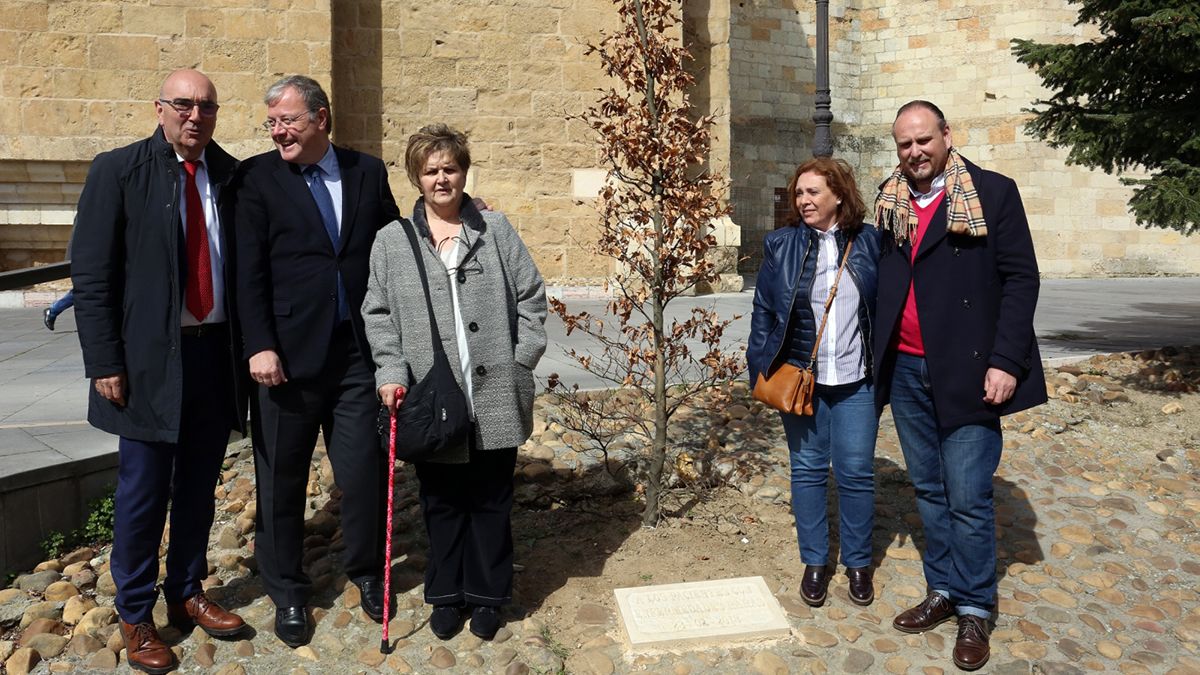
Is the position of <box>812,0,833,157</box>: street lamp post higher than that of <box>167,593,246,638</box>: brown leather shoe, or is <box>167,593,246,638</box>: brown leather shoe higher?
<box>812,0,833,157</box>: street lamp post

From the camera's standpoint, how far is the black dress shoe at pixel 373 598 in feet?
11.7

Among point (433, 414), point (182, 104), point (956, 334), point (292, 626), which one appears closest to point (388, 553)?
point (292, 626)

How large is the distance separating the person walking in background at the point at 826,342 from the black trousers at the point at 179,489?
6.54 ft

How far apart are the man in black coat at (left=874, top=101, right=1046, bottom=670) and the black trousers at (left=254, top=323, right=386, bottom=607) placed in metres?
1.91

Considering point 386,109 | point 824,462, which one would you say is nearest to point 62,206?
point 386,109

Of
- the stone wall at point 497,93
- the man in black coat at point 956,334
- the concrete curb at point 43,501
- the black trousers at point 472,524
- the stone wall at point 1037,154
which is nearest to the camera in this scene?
the man in black coat at point 956,334

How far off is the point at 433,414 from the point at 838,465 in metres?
1.56

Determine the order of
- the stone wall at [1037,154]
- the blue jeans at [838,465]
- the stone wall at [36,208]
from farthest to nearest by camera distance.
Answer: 1. the stone wall at [1037,154]
2. the stone wall at [36,208]
3. the blue jeans at [838,465]

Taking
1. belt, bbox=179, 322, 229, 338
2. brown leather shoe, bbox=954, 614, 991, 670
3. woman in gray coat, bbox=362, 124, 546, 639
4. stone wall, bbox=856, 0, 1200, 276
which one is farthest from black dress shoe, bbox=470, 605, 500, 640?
stone wall, bbox=856, 0, 1200, 276

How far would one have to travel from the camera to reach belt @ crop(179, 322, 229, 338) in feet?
10.8

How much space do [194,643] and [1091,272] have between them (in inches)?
711

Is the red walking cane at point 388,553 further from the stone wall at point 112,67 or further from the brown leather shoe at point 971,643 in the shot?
the stone wall at point 112,67

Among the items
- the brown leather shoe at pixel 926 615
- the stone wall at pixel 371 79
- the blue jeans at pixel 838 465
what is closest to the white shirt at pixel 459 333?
the blue jeans at pixel 838 465

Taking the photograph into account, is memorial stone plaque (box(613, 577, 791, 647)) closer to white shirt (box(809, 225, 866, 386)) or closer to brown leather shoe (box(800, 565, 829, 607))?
brown leather shoe (box(800, 565, 829, 607))
